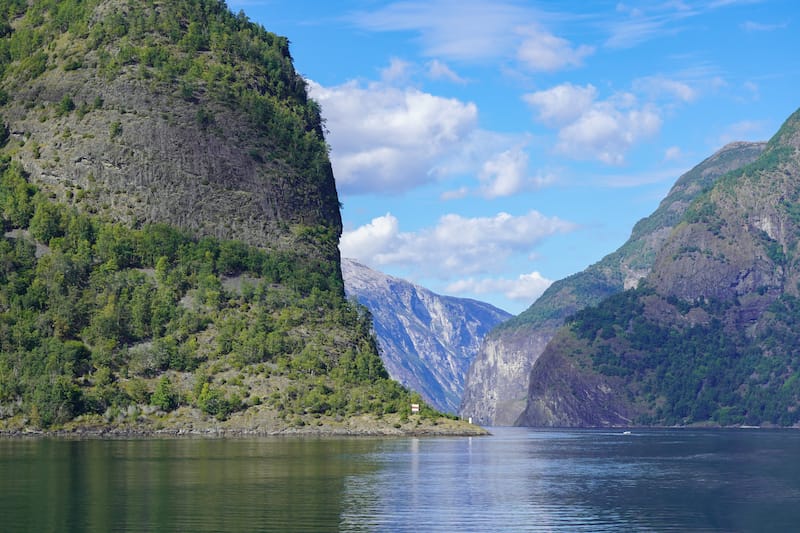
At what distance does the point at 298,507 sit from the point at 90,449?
301ft

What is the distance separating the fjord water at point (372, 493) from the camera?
9550cm

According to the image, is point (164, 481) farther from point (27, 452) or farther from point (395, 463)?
point (27, 452)

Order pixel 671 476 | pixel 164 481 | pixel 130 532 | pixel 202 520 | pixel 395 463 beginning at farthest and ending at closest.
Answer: pixel 395 463 → pixel 671 476 → pixel 164 481 → pixel 202 520 → pixel 130 532

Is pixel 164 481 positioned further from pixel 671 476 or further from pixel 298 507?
pixel 671 476

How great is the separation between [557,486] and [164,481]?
41.2 metres

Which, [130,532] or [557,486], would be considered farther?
[557,486]

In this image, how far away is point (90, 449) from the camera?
187250 millimetres

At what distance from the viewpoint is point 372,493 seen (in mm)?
118375

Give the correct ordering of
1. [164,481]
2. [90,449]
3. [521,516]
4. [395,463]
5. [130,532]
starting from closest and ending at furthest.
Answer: [130,532], [521,516], [164,481], [395,463], [90,449]

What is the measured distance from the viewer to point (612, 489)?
429ft

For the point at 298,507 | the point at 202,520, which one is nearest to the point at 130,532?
the point at 202,520

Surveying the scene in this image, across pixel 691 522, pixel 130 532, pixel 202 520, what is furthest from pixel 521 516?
pixel 130 532

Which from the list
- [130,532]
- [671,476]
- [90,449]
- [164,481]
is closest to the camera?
[130,532]

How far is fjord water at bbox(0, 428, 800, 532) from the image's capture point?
313ft
